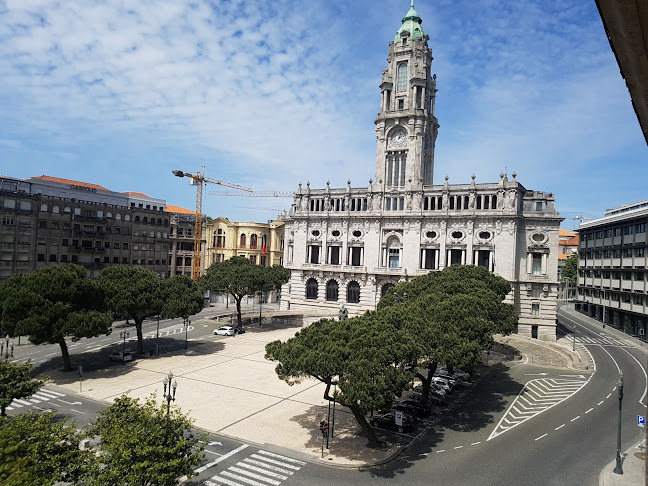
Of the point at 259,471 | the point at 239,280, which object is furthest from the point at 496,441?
the point at 239,280

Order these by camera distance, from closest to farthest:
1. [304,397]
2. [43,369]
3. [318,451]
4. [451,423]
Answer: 1. [318,451]
2. [451,423]
3. [304,397]
4. [43,369]

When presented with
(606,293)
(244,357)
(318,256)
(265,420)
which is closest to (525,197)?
(606,293)

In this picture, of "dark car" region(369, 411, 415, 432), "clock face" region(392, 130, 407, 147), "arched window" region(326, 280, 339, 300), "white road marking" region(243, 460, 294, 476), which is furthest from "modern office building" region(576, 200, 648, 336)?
"white road marking" region(243, 460, 294, 476)

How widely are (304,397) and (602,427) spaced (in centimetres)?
2549

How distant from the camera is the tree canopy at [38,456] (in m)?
17.0

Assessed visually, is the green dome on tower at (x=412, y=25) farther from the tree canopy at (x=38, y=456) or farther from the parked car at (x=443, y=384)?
the tree canopy at (x=38, y=456)

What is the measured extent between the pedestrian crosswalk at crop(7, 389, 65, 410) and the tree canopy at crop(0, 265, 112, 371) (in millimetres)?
5702

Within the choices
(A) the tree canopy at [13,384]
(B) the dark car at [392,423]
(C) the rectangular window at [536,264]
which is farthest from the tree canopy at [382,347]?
(C) the rectangular window at [536,264]

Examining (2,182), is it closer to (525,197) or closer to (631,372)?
(525,197)

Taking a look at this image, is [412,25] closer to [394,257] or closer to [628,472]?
[394,257]

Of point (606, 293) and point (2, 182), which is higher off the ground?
point (2, 182)

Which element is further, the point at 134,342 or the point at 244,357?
the point at 134,342

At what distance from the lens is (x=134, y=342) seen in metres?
64.2

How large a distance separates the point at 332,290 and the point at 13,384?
6570 centimetres
